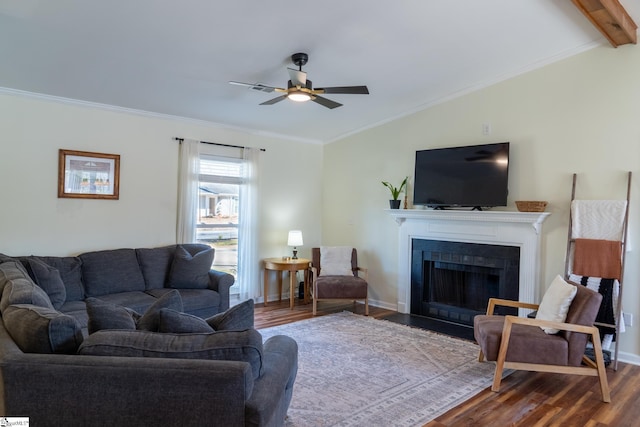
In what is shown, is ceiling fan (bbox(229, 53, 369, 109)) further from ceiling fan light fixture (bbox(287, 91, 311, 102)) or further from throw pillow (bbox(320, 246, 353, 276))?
throw pillow (bbox(320, 246, 353, 276))

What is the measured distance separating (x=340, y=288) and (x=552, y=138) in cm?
312

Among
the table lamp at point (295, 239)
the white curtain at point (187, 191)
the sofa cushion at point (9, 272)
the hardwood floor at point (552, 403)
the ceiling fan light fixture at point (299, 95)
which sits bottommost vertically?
the hardwood floor at point (552, 403)

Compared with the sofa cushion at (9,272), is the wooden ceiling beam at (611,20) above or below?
above

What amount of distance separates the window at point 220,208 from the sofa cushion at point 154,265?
2.43ft

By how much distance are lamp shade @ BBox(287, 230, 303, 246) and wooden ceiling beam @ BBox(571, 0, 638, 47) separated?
4.34m


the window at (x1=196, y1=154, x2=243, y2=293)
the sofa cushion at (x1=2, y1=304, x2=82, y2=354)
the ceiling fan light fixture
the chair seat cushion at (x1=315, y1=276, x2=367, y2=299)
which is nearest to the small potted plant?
the chair seat cushion at (x1=315, y1=276, x2=367, y2=299)

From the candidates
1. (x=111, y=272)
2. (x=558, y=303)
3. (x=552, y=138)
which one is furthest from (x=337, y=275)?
(x=552, y=138)

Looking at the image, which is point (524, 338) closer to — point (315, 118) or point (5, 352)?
point (5, 352)

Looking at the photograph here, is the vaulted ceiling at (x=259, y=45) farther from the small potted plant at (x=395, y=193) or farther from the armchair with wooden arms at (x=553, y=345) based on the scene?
the armchair with wooden arms at (x=553, y=345)

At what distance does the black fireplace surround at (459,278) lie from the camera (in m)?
4.84

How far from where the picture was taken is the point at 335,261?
6.00 m

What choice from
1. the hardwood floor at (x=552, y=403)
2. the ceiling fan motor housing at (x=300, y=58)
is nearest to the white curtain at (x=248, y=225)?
the ceiling fan motor housing at (x=300, y=58)

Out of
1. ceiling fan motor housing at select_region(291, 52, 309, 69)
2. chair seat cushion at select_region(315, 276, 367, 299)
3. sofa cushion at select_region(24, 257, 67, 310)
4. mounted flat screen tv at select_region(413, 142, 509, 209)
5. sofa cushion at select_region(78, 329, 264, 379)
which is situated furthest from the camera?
chair seat cushion at select_region(315, 276, 367, 299)

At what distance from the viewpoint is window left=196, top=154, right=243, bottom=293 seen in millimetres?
5703
